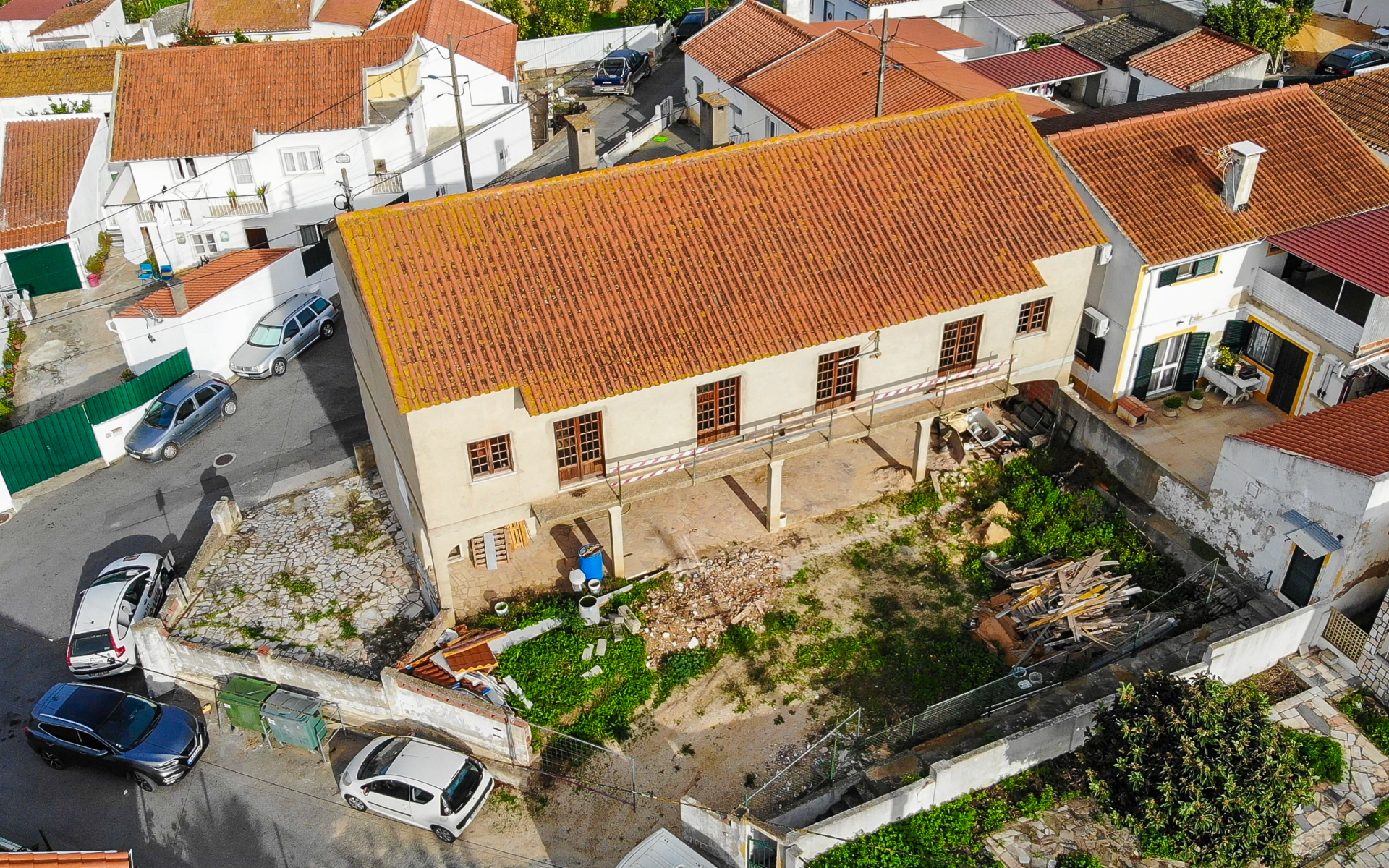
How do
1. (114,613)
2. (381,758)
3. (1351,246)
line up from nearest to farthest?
(381,758)
(114,613)
(1351,246)

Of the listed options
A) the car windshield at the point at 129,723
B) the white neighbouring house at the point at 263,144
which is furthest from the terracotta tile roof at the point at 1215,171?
the white neighbouring house at the point at 263,144

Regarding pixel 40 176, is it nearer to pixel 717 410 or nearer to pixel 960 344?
pixel 717 410

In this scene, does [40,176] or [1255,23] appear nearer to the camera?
[40,176]

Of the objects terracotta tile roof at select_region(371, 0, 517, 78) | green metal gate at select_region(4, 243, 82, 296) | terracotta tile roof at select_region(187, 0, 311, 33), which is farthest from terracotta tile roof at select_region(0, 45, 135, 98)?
terracotta tile roof at select_region(371, 0, 517, 78)

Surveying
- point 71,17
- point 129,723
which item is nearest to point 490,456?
point 129,723

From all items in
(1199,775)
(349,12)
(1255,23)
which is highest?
(1255,23)

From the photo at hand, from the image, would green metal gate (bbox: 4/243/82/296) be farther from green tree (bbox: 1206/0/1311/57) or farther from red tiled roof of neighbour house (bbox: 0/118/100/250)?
green tree (bbox: 1206/0/1311/57)

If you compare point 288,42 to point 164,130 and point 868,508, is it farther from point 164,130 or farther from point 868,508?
point 868,508

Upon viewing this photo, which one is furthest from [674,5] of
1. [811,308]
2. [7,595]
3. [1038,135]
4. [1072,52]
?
[7,595]
